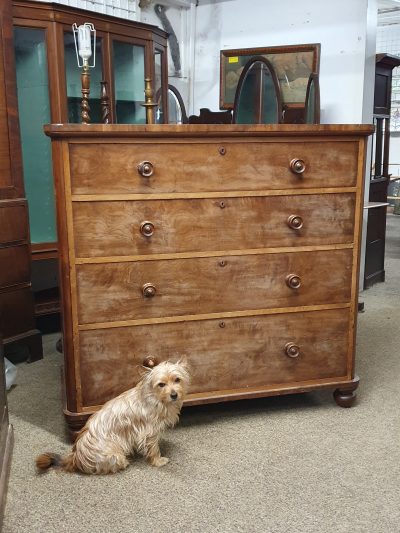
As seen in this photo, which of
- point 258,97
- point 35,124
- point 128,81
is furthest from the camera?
point 258,97

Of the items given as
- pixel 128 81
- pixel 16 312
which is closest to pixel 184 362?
pixel 16 312

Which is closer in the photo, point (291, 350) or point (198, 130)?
point (198, 130)

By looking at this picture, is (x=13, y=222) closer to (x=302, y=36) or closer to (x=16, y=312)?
(x=16, y=312)

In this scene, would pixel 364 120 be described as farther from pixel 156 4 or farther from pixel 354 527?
pixel 354 527

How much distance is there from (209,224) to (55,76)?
168 centimetres

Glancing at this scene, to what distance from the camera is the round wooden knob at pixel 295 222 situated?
94.0 inches

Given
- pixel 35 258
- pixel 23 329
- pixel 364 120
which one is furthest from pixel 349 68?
pixel 23 329

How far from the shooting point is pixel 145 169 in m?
2.18

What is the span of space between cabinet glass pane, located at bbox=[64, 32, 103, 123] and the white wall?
1.65 m

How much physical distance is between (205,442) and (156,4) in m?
3.79

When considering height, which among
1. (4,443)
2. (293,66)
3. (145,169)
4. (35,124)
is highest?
(293,66)

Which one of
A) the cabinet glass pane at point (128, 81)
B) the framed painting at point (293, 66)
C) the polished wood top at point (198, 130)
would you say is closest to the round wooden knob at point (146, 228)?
the polished wood top at point (198, 130)

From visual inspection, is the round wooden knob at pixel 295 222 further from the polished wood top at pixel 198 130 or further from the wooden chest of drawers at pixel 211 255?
the polished wood top at pixel 198 130

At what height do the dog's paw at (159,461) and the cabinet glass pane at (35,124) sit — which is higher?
the cabinet glass pane at (35,124)
